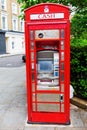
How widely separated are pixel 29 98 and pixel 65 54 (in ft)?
3.89

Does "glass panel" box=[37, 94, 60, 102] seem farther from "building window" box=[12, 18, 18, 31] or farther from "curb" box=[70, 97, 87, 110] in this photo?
→ "building window" box=[12, 18, 18, 31]

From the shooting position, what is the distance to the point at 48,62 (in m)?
4.29

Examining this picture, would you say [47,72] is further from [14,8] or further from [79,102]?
[14,8]

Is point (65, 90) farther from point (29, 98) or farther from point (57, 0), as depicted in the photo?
point (57, 0)

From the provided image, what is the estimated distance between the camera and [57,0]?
269 inches

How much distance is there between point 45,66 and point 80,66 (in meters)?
1.43

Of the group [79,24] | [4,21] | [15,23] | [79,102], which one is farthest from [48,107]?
[15,23]

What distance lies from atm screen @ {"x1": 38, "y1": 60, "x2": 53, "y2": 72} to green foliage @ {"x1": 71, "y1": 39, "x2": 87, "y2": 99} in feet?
4.26

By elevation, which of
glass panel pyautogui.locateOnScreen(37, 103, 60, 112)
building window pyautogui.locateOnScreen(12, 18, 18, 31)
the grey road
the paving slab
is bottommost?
the paving slab

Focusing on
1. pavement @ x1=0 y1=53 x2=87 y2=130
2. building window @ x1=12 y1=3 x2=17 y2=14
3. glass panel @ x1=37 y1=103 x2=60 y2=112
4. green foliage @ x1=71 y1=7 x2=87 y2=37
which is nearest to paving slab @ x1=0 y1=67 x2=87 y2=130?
pavement @ x1=0 y1=53 x2=87 y2=130

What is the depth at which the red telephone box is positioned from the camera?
3.98 meters

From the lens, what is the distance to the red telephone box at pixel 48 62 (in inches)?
157

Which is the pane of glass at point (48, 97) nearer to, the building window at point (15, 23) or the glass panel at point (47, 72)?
the glass panel at point (47, 72)

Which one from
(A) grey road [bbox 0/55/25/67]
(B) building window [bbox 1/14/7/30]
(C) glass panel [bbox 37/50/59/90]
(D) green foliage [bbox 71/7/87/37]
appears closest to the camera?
(C) glass panel [bbox 37/50/59/90]
